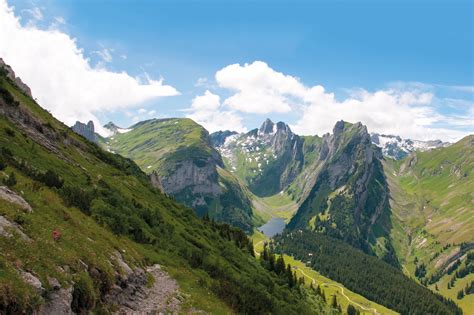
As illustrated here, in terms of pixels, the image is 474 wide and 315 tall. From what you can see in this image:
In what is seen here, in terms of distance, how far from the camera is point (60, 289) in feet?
91.4

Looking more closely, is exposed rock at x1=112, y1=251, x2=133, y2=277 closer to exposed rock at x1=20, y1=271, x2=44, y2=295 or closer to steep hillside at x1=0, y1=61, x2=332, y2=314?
steep hillside at x1=0, y1=61, x2=332, y2=314

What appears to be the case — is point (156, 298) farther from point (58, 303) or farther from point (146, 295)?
point (58, 303)

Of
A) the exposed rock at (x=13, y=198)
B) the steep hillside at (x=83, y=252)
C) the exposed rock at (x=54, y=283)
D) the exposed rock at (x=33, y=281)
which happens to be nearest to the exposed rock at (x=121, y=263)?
the steep hillside at (x=83, y=252)

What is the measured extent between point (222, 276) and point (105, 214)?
25195mm

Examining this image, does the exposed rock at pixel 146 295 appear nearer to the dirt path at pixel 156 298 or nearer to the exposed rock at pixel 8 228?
the dirt path at pixel 156 298

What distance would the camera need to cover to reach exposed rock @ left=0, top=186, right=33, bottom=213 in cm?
3422

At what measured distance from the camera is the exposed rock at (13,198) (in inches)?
1347

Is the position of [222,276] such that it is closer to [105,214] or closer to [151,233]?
[151,233]

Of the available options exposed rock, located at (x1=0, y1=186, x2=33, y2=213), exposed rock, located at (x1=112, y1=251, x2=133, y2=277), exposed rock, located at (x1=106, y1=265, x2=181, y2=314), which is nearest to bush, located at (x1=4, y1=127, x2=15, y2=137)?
exposed rock, located at (x1=106, y1=265, x2=181, y2=314)

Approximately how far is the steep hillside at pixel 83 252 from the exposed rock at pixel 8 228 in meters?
0.10

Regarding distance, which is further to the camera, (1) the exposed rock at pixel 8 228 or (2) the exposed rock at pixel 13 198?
(2) the exposed rock at pixel 13 198

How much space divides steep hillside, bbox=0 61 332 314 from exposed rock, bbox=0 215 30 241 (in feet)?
0.32

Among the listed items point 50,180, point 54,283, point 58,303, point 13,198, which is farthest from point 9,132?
point 58,303

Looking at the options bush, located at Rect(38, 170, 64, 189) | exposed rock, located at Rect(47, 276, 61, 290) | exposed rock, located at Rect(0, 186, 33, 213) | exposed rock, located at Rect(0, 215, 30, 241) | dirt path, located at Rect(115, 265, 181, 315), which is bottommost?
dirt path, located at Rect(115, 265, 181, 315)
